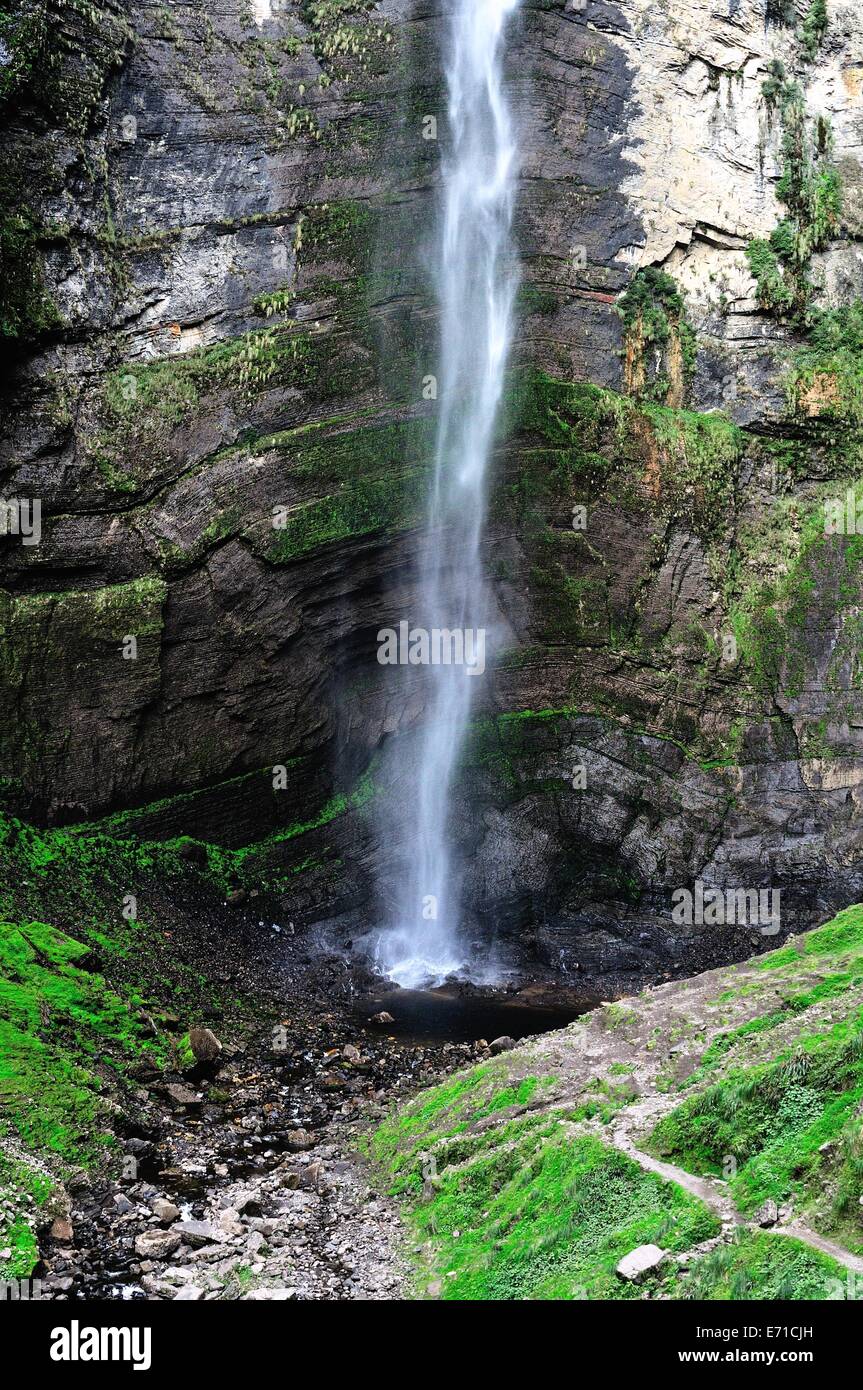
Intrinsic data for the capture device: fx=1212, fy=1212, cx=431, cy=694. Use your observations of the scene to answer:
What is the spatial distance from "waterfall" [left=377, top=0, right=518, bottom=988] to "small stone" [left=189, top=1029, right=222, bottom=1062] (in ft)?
24.6

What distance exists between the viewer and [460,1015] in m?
19.9

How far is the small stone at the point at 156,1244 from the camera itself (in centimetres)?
1115

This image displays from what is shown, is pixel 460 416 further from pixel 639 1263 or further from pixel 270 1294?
pixel 639 1263

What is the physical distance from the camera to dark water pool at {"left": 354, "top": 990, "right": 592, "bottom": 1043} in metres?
18.7

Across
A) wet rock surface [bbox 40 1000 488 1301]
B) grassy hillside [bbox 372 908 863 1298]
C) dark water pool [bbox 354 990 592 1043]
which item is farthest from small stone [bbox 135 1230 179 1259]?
dark water pool [bbox 354 990 592 1043]

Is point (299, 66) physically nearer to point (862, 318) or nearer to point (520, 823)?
point (862, 318)

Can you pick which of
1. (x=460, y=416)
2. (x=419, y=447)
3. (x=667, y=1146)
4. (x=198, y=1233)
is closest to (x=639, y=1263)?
(x=667, y=1146)

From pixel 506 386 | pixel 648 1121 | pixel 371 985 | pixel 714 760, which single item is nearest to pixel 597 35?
pixel 506 386

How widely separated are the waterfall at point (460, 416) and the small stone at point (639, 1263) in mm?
14662

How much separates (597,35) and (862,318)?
7932mm

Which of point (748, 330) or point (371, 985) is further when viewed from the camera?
point (748, 330)

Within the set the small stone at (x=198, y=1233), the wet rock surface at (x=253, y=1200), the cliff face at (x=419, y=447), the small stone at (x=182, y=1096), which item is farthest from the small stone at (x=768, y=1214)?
the cliff face at (x=419, y=447)

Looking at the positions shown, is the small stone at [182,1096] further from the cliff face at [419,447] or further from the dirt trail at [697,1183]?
the cliff face at [419,447]

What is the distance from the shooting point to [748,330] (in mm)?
25312
